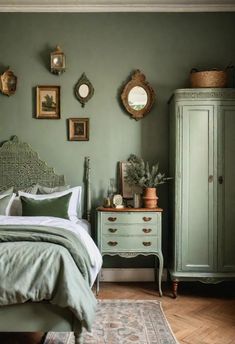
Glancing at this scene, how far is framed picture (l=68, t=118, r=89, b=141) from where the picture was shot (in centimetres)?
371

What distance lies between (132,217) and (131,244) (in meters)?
0.26

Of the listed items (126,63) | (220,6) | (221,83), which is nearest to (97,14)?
(126,63)

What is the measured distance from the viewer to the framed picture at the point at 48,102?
3.71 m

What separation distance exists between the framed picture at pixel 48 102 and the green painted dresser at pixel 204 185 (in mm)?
1349

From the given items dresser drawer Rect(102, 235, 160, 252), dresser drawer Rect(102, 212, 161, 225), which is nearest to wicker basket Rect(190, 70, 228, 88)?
dresser drawer Rect(102, 212, 161, 225)

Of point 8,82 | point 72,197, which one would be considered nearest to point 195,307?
point 72,197

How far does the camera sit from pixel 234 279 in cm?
316

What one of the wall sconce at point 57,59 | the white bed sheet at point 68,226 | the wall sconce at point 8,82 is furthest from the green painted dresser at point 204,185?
the wall sconce at point 8,82

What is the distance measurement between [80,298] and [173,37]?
2.99 meters

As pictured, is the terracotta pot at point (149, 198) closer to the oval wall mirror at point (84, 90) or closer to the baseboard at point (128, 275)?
the baseboard at point (128, 275)

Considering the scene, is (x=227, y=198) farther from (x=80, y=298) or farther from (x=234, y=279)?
(x=80, y=298)

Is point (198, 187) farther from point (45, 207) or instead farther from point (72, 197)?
point (45, 207)

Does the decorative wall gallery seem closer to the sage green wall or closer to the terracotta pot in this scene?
the sage green wall

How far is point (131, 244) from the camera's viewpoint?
3.21 meters
